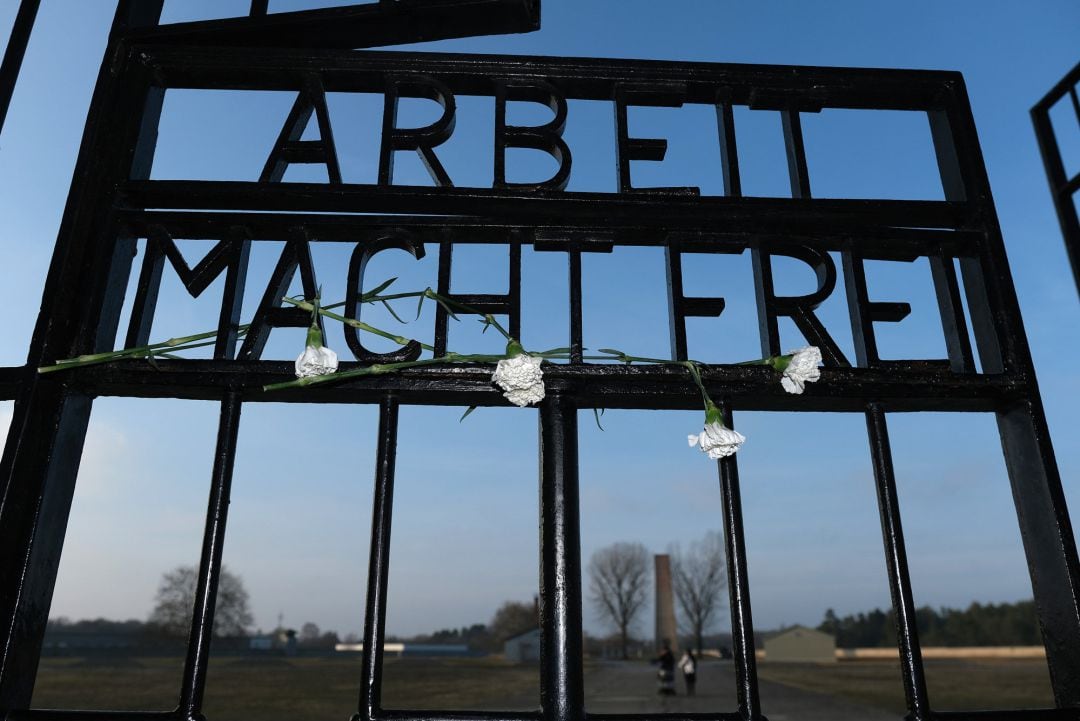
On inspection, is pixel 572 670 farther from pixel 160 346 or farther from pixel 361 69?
pixel 361 69

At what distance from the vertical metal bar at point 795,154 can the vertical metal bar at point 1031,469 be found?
34 cm

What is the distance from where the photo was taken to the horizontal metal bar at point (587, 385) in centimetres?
132

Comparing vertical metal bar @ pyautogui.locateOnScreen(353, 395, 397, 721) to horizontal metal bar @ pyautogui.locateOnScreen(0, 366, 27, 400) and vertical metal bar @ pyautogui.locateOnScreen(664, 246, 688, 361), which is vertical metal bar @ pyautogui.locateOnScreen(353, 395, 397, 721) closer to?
vertical metal bar @ pyautogui.locateOnScreen(664, 246, 688, 361)

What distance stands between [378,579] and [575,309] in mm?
598

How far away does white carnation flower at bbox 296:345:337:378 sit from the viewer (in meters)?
1.25

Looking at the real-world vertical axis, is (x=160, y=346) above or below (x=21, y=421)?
above

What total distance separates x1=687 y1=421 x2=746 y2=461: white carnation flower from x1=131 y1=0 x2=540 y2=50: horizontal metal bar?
1.02 m

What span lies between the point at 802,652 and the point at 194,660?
195 feet

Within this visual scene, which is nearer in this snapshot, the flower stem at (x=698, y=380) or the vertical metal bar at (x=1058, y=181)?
the flower stem at (x=698, y=380)

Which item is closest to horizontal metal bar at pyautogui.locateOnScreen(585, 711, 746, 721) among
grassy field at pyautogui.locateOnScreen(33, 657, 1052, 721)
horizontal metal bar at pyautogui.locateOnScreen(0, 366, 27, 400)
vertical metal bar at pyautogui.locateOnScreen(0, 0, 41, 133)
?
horizontal metal bar at pyautogui.locateOnScreen(0, 366, 27, 400)

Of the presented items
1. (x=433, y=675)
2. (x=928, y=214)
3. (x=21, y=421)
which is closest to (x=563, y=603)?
(x=21, y=421)

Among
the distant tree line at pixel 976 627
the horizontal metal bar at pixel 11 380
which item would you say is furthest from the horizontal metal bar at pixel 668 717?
the distant tree line at pixel 976 627

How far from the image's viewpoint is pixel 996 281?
1.46 m

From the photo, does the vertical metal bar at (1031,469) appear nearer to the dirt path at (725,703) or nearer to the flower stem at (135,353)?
the flower stem at (135,353)
